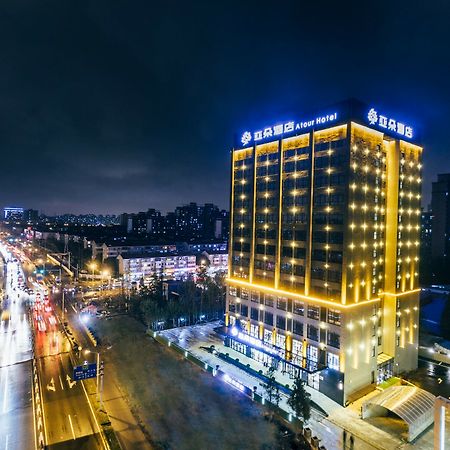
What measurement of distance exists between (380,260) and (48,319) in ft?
210

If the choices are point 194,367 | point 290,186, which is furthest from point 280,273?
point 194,367

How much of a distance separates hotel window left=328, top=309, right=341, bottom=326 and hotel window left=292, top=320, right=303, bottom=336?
4996 millimetres

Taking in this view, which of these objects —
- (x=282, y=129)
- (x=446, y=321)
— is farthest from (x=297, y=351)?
(x=446, y=321)

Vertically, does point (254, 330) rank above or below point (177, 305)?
below

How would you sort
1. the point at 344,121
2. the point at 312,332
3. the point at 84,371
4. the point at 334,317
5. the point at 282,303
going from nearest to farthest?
the point at 84,371, the point at 334,317, the point at 344,121, the point at 312,332, the point at 282,303

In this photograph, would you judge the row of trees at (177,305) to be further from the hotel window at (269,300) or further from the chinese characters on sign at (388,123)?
the chinese characters on sign at (388,123)

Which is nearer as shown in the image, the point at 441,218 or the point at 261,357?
the point at 261,357

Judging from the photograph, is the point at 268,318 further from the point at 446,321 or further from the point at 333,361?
the point at 446,321

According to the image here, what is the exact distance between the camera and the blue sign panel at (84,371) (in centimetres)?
3378

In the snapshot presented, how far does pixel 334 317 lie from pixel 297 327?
6.48 meters

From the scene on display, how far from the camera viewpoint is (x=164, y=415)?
3522cm

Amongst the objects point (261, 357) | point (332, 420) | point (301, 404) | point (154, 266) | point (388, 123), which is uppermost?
point (388, 123)

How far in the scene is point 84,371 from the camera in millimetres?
34344

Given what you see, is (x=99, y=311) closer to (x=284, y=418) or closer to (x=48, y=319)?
(x=48, y=319)
